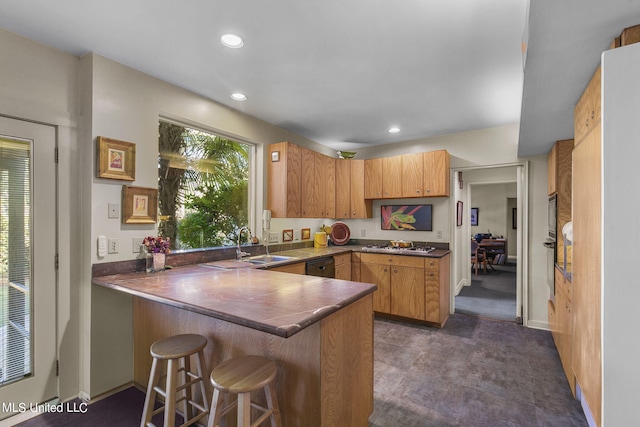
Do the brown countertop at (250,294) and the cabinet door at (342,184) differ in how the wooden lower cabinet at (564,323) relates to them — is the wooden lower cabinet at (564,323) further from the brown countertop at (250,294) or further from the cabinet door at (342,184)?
the cabinet door at (342,184)

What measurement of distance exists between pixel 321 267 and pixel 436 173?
6.46 feet

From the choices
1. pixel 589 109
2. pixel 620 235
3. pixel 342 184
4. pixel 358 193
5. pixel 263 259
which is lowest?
pixel 263 259

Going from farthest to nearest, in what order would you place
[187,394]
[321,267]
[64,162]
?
1. [321,267]
2. [64,162]
3. [187,394]

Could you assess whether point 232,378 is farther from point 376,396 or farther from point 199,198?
point 199,198

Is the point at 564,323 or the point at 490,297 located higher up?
the point at 564,323

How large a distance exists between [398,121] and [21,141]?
11.2 feet

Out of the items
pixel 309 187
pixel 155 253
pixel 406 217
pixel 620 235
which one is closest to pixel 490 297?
pixel 406 217

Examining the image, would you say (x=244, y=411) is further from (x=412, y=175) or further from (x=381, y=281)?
(x=412, y=175)

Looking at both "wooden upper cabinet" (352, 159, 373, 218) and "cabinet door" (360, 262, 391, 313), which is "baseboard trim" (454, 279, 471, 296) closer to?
"cabinet door" (360, 262, 391, 313)

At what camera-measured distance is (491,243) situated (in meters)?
7.59

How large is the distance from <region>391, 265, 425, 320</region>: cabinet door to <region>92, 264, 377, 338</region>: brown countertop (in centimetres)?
206

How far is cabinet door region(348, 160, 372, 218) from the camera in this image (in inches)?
180

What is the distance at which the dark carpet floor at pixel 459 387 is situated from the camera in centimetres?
197

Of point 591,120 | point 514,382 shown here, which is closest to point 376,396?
point 514,382
